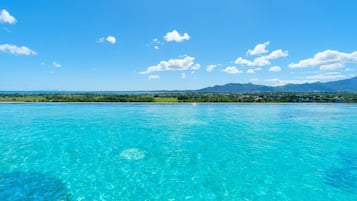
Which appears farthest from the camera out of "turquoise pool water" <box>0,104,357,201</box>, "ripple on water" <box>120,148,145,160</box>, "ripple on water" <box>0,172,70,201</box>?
"ripple on water" <box>120,148,145,160</box>

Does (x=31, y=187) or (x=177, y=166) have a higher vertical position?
A: (x=31, y=187)

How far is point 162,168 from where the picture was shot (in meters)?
10.6

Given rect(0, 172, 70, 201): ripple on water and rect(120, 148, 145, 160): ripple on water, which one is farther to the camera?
rect(120, 148, 145, 160): ripple on water

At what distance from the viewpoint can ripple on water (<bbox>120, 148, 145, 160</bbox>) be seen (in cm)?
1225

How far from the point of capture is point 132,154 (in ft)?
42.1

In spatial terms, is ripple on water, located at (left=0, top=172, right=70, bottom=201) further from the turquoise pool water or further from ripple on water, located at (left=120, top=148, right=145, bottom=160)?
ripple on water, located at (left=120, top=148, right=145, bottom=160)

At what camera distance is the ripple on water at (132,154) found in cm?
1225

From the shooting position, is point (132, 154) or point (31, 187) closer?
point (31, 187)

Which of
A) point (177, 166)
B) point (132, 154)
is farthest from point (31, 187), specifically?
point (177, 166)

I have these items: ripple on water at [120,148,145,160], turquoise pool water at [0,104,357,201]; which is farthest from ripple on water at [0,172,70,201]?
ripple on water at [120,148,145,160]

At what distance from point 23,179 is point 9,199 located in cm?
184

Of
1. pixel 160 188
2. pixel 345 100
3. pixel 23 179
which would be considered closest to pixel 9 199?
pixel 23 179

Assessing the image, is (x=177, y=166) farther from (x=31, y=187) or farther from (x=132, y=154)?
(x=31, y=187)

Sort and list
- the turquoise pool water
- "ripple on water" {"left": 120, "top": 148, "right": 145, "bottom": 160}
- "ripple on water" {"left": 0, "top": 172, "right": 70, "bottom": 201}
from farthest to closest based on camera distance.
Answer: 1. "ripple on water" {"left": 120, "top": 148, "right": 145, "bottom": 160}
2. the turquoise pool water
3. "ripple on water" {"left": 0, "top": 172, "right": 70, "bottom": 201}
